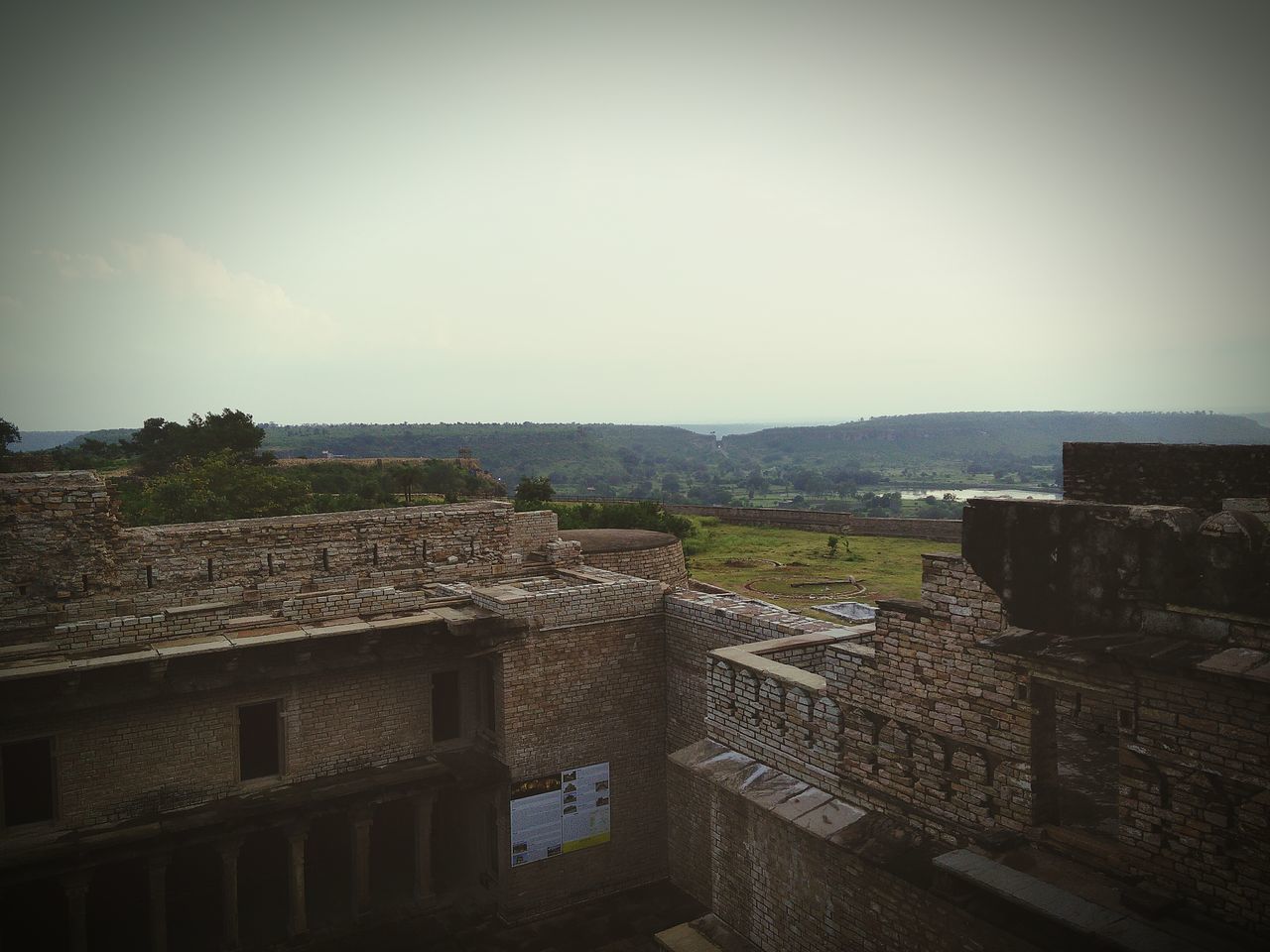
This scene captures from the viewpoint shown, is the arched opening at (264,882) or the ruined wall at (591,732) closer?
the arched opening at (264,882)

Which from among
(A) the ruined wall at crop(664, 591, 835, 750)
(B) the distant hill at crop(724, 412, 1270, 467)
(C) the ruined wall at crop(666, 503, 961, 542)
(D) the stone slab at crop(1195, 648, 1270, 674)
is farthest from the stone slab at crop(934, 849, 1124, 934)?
(B) the distant hill at crop(724, 412, 1270, 467)

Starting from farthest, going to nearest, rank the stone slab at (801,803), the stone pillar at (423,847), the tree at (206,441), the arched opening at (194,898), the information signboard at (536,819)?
1. the tree at (206,441)
2. the information signboard at (536,819)
3. the stone pillar at (423,847)
4. the arched opening at (194,898)
5. the stone slab at (801,803)

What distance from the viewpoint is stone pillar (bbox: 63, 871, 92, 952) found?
36.4 ft

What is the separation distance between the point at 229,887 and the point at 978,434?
142m

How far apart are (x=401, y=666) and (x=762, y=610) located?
6031mm

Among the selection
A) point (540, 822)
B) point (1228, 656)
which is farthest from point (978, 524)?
point (540, 822)

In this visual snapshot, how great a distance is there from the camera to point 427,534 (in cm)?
1605

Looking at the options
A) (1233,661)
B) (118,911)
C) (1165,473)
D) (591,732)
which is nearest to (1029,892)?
(1233,661)

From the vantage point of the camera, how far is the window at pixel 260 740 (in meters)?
12.8

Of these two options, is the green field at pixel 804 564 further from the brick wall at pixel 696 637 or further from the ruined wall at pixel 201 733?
the ruined wall at pixel 201 733

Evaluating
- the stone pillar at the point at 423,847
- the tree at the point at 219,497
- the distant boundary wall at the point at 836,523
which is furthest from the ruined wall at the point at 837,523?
the stone pillar at the point at 423,847

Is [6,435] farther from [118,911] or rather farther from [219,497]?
[118,911]

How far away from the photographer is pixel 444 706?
14.6 m

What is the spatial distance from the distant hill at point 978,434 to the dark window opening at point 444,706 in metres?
105
